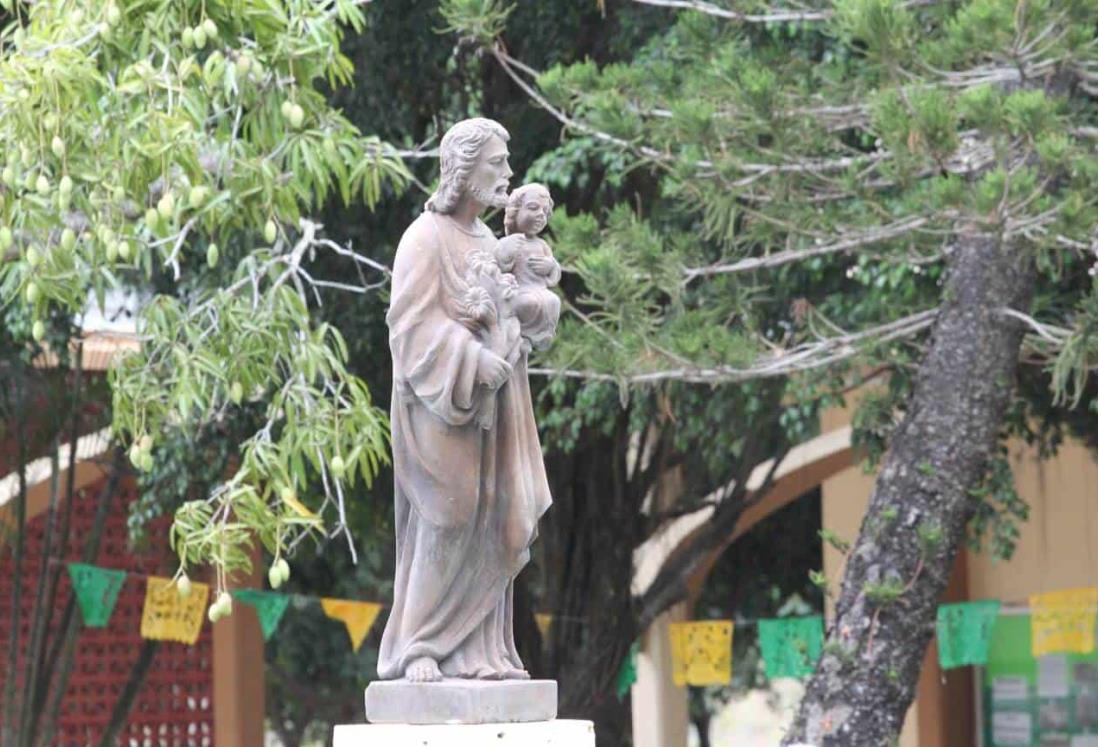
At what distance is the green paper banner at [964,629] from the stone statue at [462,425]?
8.28 m

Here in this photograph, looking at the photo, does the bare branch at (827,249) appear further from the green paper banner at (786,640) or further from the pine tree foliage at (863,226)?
the green paper banner at (786,640)

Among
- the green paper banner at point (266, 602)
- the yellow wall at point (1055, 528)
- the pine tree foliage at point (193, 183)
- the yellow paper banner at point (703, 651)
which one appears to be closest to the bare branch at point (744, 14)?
the pine tree foliage at point (193, 183)

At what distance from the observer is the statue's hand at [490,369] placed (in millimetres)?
5477

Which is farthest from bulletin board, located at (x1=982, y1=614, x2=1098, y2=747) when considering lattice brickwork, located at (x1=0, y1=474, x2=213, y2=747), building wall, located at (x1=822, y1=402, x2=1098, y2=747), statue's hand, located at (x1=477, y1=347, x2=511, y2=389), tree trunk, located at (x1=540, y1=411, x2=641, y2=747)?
statue's hand, located at (x1=477, y1=347, x2=511, y2=389)

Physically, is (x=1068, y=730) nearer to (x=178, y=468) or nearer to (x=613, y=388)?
(x=613, y=388)

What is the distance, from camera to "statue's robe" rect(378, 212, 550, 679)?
5.53 metres

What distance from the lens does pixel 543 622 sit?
543 inches

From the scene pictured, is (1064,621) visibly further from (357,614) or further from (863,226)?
(863,226)

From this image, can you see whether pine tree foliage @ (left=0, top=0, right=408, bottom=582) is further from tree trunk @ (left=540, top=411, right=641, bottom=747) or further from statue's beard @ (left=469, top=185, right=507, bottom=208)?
tree trunk @ (left=540, top=411, right=641, bottom=747)

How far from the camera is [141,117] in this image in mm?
7668

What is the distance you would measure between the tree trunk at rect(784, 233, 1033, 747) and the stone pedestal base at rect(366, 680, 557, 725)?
11.8ft

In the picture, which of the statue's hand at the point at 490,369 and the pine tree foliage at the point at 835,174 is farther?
the pine tree foliage at the point at 835,174

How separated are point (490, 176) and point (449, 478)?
0.77m

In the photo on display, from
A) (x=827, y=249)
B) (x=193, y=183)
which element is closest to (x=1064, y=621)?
(x=827, y=249)
